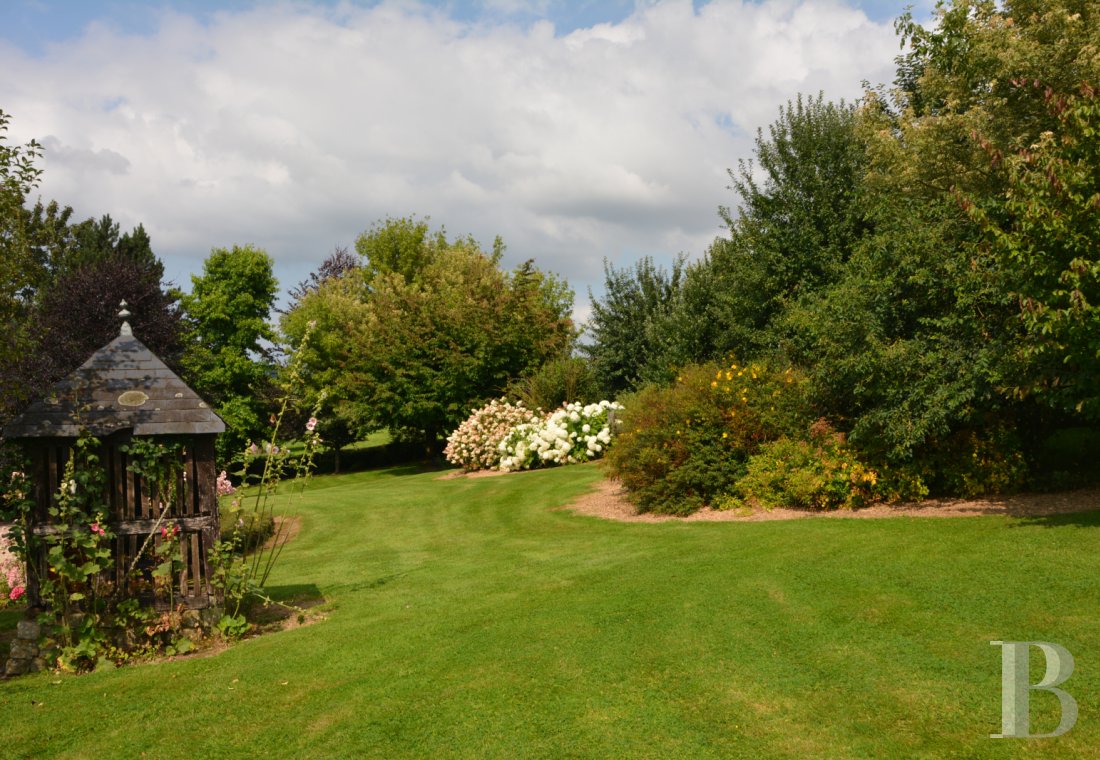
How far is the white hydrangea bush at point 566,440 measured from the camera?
24625 mm

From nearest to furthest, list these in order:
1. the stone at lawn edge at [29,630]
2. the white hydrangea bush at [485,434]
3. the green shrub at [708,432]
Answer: the stone at lawn edge at [29,630]
the green shrub at [708,432]
the white hydrangea bush at [485,434]

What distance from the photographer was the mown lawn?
16.6 ft

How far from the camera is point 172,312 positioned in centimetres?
2956

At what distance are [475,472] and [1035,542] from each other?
1981 centimetres

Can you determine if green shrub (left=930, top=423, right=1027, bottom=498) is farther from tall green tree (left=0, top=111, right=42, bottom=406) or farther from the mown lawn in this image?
tall green tree (left=0, top=111, right=42, bottom=406)

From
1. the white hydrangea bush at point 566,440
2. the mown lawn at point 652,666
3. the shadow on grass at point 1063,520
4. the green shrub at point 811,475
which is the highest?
the white hydrangea bush at point 566,440

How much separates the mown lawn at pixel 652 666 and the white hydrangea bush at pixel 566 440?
13.9 meters

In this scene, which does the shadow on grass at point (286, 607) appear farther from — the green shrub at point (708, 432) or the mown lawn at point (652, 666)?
the green shrub at point (708, 432)

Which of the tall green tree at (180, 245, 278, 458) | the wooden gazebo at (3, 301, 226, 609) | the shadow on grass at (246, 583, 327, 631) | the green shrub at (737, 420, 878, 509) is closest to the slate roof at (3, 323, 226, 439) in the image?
the wooden gazebo at (3, 301, 226, 609)

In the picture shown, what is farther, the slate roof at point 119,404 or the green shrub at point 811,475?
the green shrub at point 811,475

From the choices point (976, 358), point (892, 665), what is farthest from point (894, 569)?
point (976, 358)

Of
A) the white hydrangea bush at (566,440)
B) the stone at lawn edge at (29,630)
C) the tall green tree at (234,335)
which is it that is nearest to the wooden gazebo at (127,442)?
the stone at lawn edge at (29,630)

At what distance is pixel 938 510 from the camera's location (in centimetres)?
1225

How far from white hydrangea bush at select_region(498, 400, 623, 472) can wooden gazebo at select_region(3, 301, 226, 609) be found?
1672 centimetres
